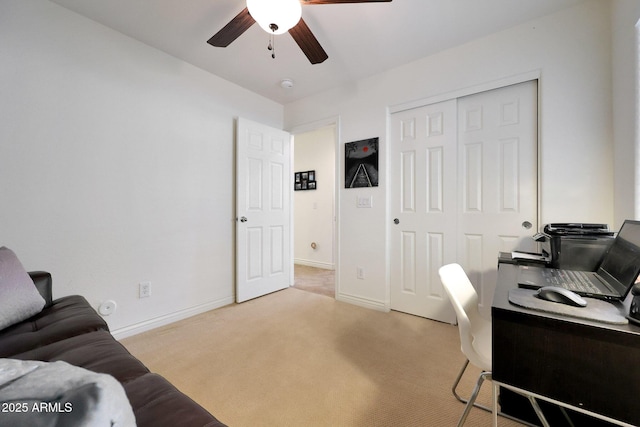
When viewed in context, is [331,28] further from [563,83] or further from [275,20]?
[563,83]

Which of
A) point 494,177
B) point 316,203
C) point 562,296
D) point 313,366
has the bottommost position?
point 313,366

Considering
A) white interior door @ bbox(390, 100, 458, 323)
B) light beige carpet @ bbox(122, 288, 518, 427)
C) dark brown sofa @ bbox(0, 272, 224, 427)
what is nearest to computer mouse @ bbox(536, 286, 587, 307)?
light beige carpet @ bbox(122, 288, 518, 427)

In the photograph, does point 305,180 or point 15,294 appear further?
point 305,180

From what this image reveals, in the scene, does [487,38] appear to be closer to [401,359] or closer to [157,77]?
[401,359]

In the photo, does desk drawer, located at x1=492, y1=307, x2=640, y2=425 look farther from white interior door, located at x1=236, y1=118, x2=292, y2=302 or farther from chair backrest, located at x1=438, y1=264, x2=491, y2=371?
white interior door, located at x1=236, y1=118, x2=292, y2=302

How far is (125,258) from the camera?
2.09 meters

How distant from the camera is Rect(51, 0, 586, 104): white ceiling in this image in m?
1.78

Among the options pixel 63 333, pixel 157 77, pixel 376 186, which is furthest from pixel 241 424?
pixel 157 77

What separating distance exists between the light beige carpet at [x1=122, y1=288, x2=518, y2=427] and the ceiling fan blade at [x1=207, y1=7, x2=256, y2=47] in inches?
86.5

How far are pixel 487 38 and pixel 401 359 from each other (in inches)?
105

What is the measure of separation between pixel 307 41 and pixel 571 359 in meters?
1.99

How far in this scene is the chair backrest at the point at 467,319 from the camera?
3.36 ft

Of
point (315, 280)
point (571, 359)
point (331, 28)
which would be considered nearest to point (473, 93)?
point (331, 28)

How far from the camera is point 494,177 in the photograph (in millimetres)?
2137
